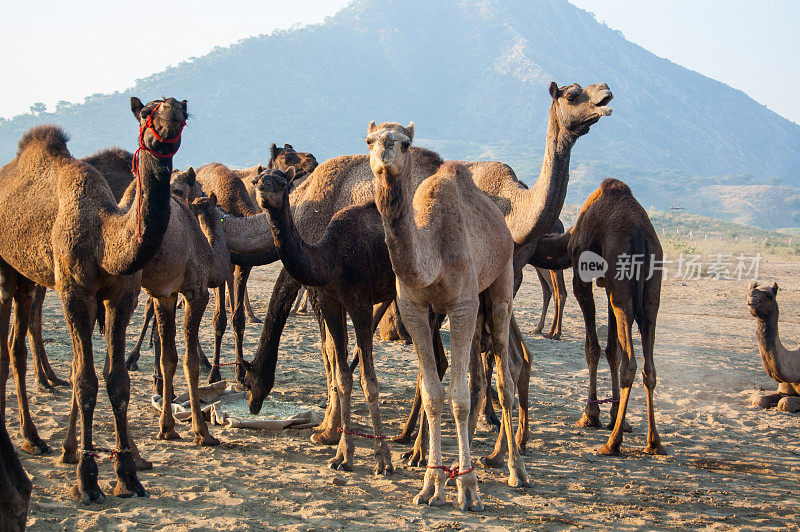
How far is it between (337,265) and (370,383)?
3.55 ft

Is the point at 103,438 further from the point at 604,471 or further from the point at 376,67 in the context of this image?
the point at 376,67

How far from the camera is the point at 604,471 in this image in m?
7.03

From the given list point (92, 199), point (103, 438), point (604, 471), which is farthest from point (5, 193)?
point (604, 471)

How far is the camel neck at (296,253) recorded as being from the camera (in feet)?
19.9

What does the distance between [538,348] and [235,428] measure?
21.2 feet

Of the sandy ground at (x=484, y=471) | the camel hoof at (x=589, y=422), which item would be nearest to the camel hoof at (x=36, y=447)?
the sandy ground at (x=484, y=471)

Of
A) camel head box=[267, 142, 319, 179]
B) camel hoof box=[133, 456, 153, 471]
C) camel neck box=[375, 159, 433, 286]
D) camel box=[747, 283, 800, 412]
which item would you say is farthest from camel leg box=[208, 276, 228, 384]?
camel box=[747, 283, 800, 412]

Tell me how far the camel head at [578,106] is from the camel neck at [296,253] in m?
2.93

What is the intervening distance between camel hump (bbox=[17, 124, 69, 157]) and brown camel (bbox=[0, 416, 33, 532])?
355 cm

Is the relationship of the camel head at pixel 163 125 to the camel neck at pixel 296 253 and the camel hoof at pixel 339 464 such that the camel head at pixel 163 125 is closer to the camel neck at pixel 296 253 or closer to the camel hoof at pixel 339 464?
the camel neck at pixel 296 253

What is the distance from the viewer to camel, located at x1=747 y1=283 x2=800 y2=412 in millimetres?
9273

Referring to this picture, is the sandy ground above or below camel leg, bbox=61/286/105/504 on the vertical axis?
below

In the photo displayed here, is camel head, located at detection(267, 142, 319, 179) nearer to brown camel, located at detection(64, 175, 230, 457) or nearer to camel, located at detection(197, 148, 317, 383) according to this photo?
camel, located at detection(197, 148, 317, 383)

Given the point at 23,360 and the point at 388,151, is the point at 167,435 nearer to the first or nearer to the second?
the point at 23,360
